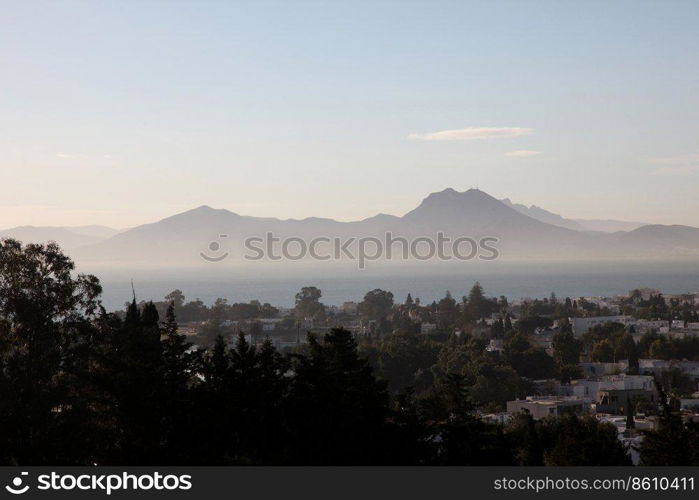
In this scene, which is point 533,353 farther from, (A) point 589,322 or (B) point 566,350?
(A) point 589,322

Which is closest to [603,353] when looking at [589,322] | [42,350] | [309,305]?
[589,322]

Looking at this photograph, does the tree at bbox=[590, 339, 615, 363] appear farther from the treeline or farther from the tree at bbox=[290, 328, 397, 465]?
the tree at bbox=[290, 328, 397, 465]

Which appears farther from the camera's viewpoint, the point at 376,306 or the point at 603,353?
the point at 376,306

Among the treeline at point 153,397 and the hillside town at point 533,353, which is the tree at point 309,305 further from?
the treeline at point 153,397

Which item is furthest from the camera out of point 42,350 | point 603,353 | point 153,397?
point 603,353

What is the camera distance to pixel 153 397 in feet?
51.8

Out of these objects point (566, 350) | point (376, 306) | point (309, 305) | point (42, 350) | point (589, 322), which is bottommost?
point (566, 350)

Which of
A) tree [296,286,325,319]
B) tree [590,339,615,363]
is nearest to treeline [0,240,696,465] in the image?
tree [590,339,615,363]

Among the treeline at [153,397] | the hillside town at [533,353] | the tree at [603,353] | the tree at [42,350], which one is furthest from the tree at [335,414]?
the tree at [603,353]

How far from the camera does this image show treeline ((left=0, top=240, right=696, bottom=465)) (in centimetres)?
1567

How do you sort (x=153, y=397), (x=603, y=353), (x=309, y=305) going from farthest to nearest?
(x=309, y=305), (x=603, y=353), (x=153, y=397)

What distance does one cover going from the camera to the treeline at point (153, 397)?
15672 millimetres

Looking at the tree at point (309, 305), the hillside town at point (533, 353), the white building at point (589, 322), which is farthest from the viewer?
the tree at point (309, 305)
